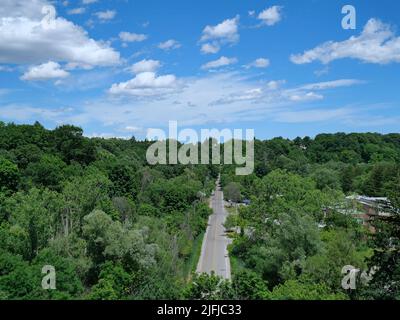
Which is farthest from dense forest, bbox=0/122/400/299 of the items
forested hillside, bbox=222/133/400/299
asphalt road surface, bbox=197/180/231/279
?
asphalt road surface, bbox=197/180/231/279

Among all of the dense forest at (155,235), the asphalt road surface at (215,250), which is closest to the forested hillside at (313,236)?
the dense forest at (155,235)

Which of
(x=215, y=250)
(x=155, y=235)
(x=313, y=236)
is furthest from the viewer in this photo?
(x=215, y=250)

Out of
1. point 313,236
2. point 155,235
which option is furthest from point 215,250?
point 313,236

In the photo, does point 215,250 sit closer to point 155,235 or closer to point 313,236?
point 155,235

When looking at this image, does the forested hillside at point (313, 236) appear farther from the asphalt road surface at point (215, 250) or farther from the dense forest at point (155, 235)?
the asphalt road surface at point (215, 250)

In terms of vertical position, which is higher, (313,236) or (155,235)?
(313,236)
